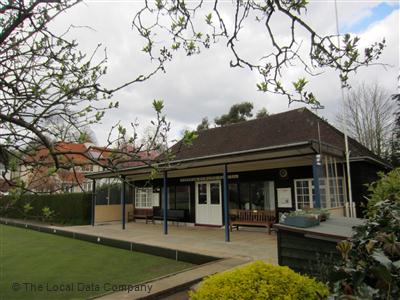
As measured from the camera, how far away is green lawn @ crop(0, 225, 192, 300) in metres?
6.73

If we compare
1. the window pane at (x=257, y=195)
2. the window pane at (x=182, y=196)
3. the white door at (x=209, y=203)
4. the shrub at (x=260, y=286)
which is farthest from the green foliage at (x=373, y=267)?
the window pane at (x=182, y=196)

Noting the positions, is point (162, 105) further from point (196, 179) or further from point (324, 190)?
point (196, 179)

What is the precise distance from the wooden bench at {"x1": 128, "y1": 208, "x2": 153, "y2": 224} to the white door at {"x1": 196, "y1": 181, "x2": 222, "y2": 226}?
4.24m

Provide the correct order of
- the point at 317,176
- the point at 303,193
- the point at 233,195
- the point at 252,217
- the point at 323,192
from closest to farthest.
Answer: the point at 317,176
the point at 323,192
the point at 303,193
the point at 252,217
the point at 233,195

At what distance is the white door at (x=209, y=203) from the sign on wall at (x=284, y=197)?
3212 millimetres

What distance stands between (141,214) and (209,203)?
6.19 meters

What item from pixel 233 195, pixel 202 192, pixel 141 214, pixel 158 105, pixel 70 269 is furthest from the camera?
→ pixel 141 214

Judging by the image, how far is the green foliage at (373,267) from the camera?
1.81m

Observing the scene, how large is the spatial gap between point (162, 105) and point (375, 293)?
6.39 ft

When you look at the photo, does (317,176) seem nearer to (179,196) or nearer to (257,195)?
(257,195)

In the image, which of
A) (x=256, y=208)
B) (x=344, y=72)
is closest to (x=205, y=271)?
(x=344, y=72)

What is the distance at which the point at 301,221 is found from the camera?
200 inches

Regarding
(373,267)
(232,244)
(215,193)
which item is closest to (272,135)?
(215,193)

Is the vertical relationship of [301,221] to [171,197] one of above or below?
below
